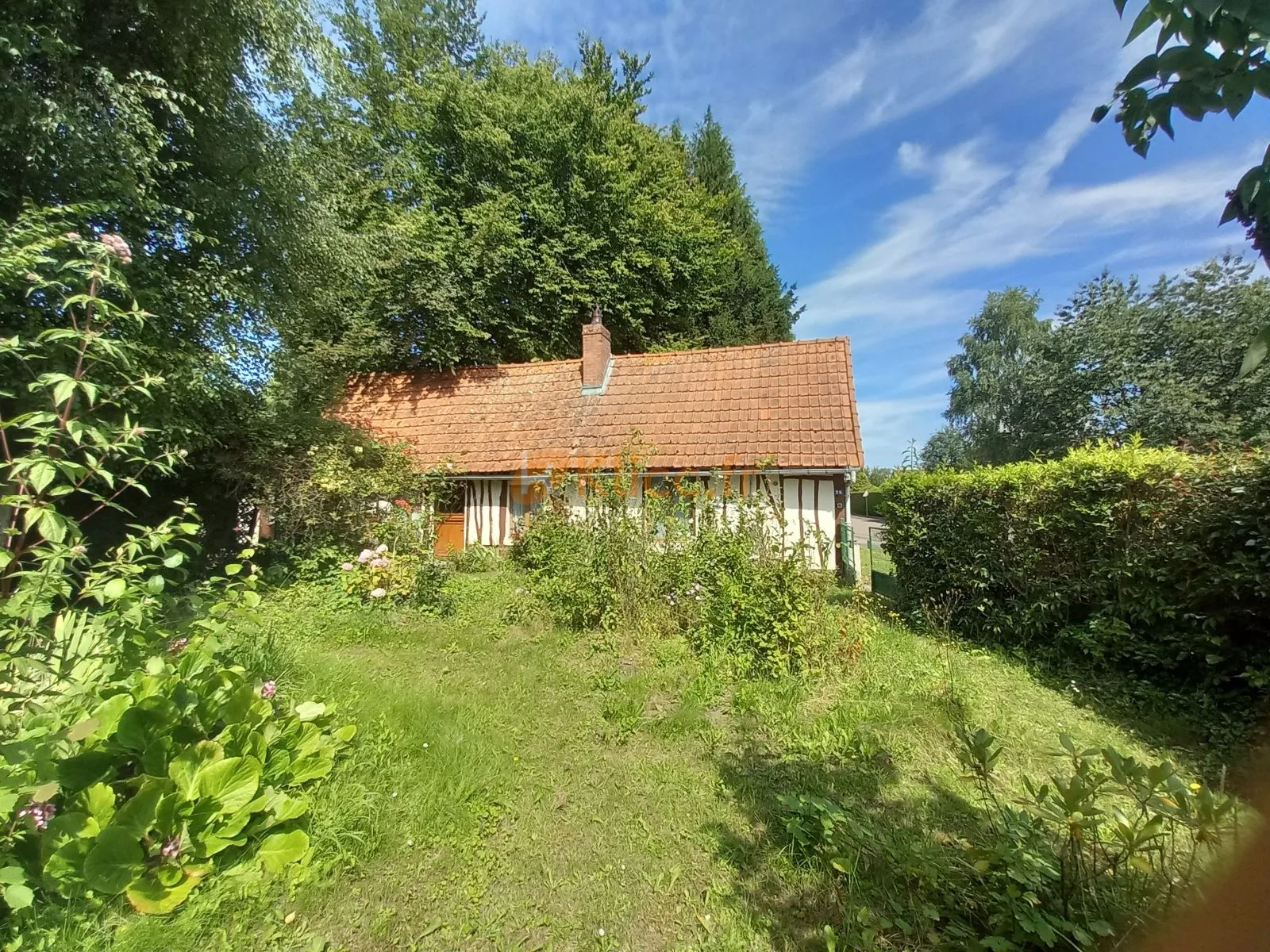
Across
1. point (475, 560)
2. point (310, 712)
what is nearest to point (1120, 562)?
point (310, 712)

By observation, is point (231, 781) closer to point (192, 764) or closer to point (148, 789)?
point (192, 764)

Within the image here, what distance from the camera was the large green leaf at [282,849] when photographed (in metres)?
2.66

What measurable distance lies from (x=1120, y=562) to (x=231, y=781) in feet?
23.1

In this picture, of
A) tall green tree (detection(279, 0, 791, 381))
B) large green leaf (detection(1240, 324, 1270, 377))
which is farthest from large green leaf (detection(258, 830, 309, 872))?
tall green tree (detection(279, 0, 791, 381))

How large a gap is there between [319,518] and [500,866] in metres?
7.25

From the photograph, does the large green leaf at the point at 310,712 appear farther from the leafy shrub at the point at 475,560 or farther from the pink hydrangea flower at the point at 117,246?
the leafy shrub at the point at 475,560

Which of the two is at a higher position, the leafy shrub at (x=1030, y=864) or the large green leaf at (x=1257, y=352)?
the large green leaf at (x=1257, y=352)

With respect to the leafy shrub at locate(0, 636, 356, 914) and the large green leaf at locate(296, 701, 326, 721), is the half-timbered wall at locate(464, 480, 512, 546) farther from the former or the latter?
the leafy shrub at locate(0, 636, 356, 914)

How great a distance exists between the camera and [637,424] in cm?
1189

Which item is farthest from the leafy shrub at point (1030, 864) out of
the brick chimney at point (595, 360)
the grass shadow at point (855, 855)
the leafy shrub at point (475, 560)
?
the brick chimney at point (595, 360)

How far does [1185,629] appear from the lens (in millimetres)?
4699

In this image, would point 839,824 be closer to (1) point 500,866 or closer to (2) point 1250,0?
(1) point 500,866

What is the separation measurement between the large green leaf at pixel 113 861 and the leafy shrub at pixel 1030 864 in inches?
115

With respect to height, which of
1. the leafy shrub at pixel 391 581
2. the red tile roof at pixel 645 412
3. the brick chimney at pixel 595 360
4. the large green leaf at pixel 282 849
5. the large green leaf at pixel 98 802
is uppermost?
the brick chimney at pixel 595 360
